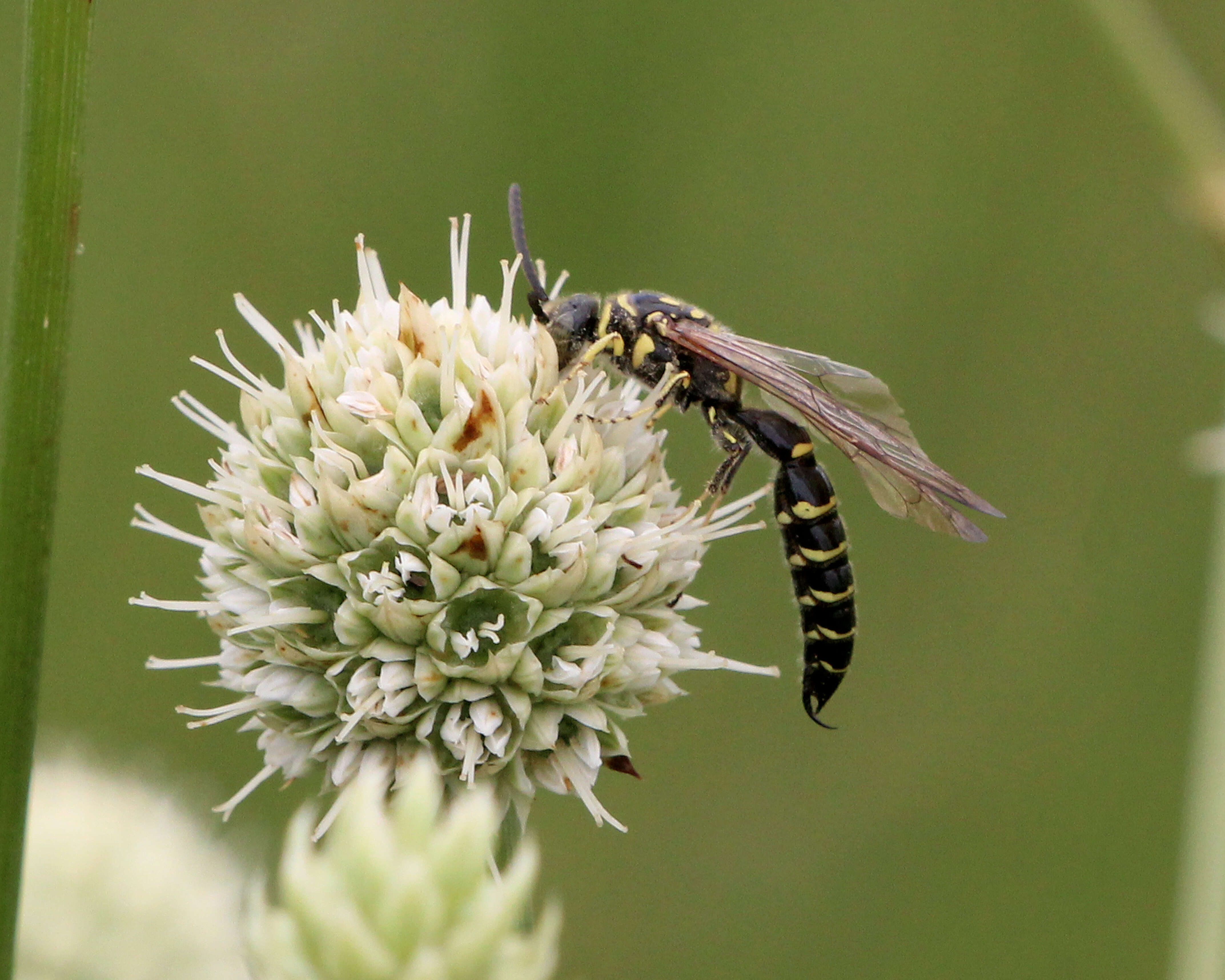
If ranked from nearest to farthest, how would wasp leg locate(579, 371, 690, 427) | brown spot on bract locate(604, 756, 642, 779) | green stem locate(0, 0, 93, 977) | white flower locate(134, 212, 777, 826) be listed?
1. green stem locate(0, 0, 93, 977)
2. white flower locate(134, 212, 777, 826)
3. brown spot on bract locate(604, 756, 642, 779)
4. wasp leg locate(579, 371, 690, 427)

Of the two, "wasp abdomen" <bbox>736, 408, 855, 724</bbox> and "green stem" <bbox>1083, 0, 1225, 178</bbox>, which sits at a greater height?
"green stem" <bbox>1083, 0, 1225, 178</bbox>

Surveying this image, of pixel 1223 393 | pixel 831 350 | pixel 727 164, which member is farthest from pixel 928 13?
pixel 1223 393

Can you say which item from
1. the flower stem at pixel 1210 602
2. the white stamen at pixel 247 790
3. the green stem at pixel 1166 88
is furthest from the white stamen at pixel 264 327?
the green stem at pixel 1166 88

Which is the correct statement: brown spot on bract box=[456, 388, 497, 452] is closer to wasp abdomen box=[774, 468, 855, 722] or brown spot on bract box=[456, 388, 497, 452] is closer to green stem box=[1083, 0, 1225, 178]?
wasp abdomen box=[774, 468, 855, 722]

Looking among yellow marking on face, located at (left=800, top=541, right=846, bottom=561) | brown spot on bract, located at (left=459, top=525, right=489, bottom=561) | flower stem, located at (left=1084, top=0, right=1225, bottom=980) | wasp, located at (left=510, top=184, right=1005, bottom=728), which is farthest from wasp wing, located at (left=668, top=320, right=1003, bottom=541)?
brown spot on bract, located at (left=459, top=525, right=489, bottom=561)

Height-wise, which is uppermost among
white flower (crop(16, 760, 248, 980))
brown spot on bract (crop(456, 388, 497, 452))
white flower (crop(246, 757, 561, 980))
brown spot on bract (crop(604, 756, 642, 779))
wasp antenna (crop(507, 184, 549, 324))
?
wasp antenna (crop(507, 184, 549, 324))

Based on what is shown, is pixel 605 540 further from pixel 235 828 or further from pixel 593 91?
pixel 593 91
